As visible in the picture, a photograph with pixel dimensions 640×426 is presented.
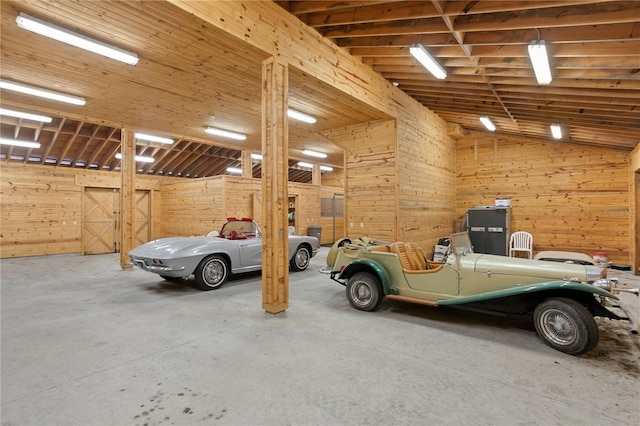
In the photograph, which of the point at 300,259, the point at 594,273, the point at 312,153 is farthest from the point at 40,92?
the point at 594,273

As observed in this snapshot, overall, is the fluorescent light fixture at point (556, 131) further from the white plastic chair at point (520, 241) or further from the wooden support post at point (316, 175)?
the wooden support post at point (316, 175)

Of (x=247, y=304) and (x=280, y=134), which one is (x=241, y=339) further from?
(x=280, y=134)

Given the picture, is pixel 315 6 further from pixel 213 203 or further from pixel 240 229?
pixel 213 203

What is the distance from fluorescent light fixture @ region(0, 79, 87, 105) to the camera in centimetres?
543

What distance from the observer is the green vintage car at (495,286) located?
2959 millimetres

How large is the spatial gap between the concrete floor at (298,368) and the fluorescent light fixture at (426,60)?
3.72 metres

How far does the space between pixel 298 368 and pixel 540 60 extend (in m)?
4.63

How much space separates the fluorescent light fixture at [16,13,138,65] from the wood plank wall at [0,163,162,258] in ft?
27.2

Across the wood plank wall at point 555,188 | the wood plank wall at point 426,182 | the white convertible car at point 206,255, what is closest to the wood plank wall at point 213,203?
the white convertible car at point 206,255

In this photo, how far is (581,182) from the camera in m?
8.11

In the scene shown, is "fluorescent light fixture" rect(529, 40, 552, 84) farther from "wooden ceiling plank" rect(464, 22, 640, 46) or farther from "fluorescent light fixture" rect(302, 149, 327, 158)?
"fluorescent light fixture" rect(302, 149, 327, 158)

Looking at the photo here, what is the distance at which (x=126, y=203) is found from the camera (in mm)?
7812

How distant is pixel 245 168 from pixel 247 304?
24.9ft

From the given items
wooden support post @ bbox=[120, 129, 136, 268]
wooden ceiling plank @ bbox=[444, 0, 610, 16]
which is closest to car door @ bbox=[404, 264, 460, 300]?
wooden ceiling plank @ bbox=[444, 0, 610, 16]
